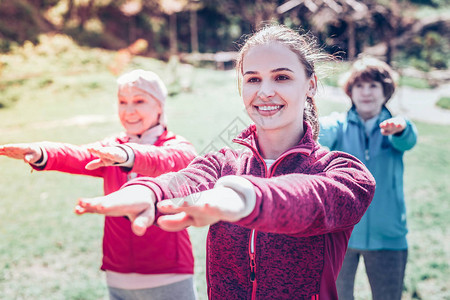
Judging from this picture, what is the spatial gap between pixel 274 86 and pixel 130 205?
0.71m

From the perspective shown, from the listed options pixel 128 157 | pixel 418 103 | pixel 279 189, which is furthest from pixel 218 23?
pixel 279 189

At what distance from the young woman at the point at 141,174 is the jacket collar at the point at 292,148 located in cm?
55

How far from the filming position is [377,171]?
105 inches

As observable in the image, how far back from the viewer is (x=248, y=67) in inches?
59.1

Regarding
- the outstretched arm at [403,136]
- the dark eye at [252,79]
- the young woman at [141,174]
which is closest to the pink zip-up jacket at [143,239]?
the young woman at [141,174]

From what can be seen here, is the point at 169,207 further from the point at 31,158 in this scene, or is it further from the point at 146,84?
the point at 146,84

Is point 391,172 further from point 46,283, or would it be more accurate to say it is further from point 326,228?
point 46,283

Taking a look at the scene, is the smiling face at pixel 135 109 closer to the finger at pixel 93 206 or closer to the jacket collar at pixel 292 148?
the jacket collar at pixel 292 148

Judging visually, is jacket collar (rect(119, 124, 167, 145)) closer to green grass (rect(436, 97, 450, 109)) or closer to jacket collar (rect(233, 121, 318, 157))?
jacket collar (rect(233, 121, 318, 157))

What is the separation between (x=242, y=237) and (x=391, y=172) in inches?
61.3

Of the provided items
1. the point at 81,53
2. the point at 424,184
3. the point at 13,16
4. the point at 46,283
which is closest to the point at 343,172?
the point at 46,283

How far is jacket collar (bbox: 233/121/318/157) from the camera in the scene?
1.44m

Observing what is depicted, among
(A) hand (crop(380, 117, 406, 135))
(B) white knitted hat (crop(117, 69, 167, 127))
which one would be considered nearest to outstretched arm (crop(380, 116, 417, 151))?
(A) hand (crop(380, 117, 406, 135))

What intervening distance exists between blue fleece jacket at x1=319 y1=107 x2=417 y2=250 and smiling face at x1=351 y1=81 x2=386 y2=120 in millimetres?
50
